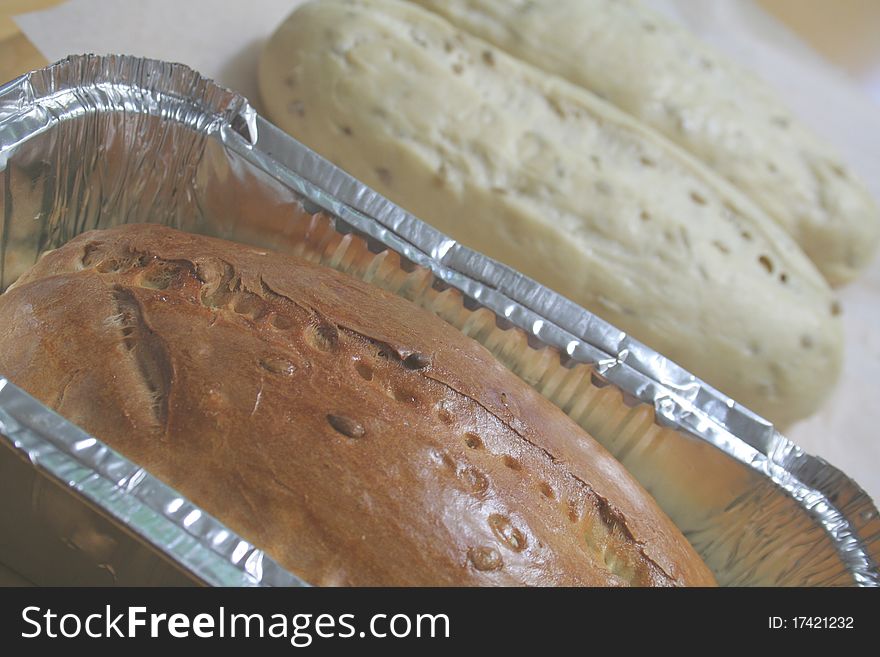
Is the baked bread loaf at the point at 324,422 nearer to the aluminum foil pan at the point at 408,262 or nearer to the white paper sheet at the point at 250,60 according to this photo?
the aluminum foil pan at the point at 408,262

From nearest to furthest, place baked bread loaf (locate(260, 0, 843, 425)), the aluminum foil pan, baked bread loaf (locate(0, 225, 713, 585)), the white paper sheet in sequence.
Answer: baked bread loaf (locate(0, 225, 713, 585)) → the aluminum foil pan → baked bread loaf (locate(260, 0, 843, 425)) → the white paper sheet

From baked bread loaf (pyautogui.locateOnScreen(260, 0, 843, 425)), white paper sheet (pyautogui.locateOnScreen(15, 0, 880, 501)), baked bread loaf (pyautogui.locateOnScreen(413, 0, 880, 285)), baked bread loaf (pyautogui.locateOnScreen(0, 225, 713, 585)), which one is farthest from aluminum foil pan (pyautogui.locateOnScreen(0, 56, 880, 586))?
baked bread loaf (pyautogui.locateOnScreen(413, 0, 880, 285))

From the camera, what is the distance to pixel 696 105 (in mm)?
1559

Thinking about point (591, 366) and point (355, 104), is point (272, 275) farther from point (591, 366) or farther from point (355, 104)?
point (355, 104)

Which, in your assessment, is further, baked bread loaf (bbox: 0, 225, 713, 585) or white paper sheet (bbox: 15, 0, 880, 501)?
white paper sheet (bbox: 15, 0, 880, 501)

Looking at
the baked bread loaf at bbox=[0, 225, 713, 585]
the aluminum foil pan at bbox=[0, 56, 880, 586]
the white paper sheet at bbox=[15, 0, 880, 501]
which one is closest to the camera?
the baked bread loaf at bbox=[0, 225, 713, 585]

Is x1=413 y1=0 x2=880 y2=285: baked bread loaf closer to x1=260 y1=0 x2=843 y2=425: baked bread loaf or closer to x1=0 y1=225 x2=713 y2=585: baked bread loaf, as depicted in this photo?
x1=260 y1=0 x2=843 y2=425: baked bread loaf

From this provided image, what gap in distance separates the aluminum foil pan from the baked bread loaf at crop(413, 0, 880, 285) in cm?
62

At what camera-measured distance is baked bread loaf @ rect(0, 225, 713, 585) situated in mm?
765

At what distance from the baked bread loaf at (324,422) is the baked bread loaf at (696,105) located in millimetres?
774

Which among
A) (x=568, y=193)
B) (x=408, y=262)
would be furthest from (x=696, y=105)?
(x=408, y=262)

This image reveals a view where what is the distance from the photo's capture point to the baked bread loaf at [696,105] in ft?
5.04
